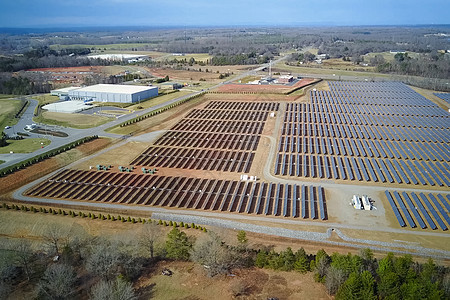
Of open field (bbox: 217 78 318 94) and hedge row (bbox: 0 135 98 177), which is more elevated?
open field (bbox: 217 78 318 94)

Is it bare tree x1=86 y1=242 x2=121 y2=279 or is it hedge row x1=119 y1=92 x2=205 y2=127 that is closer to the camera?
bare tree x1=86 y1=242 x2=121 y2=279

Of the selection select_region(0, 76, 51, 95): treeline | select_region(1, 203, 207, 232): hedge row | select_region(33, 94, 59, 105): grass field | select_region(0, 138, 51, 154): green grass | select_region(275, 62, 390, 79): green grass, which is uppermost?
select_region(275, 62, 390, 79): green grass

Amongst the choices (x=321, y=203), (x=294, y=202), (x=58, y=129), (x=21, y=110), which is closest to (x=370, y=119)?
(x=321, y=203)

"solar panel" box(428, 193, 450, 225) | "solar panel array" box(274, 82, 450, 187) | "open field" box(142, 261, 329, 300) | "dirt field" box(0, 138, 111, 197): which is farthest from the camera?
"solar panel array" box(274, 82, 450, 187)

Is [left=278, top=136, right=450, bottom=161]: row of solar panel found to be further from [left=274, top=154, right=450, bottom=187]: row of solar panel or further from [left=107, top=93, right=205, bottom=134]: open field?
[left=107, top=93, right=205, bottom=134]: open field

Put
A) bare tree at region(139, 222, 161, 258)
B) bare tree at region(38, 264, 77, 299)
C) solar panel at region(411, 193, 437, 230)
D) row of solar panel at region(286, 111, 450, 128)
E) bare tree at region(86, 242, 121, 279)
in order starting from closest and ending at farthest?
bare tree at region(38, 264, 77, 299)
bare tree at region(86, 242, 121, 279)
bare tree at region(139, 222, 161, 258)
solar panel at region(411, 193, 437, 230)
row of solar panel at region(286, 111, 450, 128)

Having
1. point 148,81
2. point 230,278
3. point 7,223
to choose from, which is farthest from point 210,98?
point 230,278

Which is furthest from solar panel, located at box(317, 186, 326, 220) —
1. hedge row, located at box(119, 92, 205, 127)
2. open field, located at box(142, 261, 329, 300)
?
hedge row, located at box(119, 92, 205, 127)

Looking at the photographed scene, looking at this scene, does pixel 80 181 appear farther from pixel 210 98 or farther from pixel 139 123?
pixel 210 98
